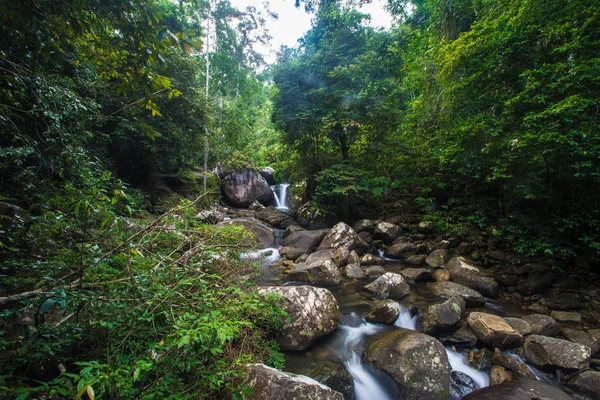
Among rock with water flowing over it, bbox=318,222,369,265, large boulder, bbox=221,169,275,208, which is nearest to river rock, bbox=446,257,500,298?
rock with water flowing over it, bbox=318,222,369,265

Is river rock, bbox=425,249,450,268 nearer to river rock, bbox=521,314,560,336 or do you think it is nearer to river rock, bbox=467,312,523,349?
river rock, bbox=521,314,560,336

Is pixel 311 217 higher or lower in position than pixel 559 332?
higher

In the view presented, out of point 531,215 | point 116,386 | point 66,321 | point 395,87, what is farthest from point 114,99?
point 531,215

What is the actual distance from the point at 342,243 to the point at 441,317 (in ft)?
12.7

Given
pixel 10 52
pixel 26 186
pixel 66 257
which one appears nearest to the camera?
pixel 66 257

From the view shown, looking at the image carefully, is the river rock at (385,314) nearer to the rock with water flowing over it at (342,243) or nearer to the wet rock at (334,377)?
the wet rock at (334,377)

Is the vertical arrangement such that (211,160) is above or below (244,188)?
above

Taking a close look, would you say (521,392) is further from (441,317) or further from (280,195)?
(280,195)

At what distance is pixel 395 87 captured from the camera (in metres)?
9.69

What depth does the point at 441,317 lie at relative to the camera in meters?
4.45

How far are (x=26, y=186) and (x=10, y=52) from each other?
105 inches

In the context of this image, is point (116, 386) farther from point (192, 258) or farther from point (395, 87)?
point (395, 87)

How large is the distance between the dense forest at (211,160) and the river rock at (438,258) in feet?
2.91

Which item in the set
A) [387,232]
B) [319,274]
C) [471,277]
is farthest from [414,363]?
[387,232]
